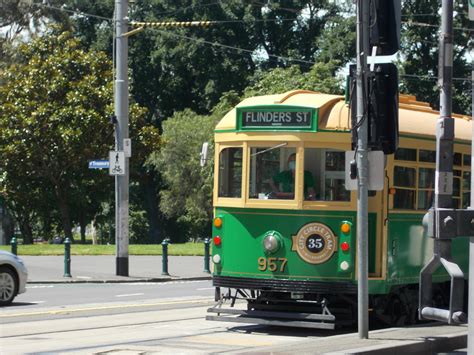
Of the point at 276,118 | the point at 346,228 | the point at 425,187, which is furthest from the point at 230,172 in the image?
the point at 425,187

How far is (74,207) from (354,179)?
1780 inches

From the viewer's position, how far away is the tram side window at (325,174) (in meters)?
15.2

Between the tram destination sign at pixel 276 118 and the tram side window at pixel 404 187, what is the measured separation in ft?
5.06

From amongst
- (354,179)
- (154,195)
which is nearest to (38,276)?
(354,179)

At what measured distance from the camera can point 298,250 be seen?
15.1 m

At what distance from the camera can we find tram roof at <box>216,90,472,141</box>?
15.2 meters

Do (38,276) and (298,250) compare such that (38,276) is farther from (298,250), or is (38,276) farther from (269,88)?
(269,88)

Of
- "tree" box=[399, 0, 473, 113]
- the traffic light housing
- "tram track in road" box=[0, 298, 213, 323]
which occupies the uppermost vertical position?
"tree" box=[399, 0, 473, 113]

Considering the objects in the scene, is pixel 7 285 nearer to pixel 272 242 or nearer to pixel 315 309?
pixel 272 242

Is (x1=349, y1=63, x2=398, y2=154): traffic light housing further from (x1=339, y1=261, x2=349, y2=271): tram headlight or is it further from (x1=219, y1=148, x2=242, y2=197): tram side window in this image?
(x1=219, y1=148, x2=242, y2=197): tram side window

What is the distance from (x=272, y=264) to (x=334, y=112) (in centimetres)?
228

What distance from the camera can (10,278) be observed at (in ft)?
62.4

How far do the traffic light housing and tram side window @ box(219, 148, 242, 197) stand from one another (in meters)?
2.85

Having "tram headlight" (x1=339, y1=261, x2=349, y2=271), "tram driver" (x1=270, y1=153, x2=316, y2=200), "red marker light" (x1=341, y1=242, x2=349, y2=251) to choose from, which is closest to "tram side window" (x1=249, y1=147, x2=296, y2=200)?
"tram driver" (x1=270, y1=153, x2=316, y2=200)
